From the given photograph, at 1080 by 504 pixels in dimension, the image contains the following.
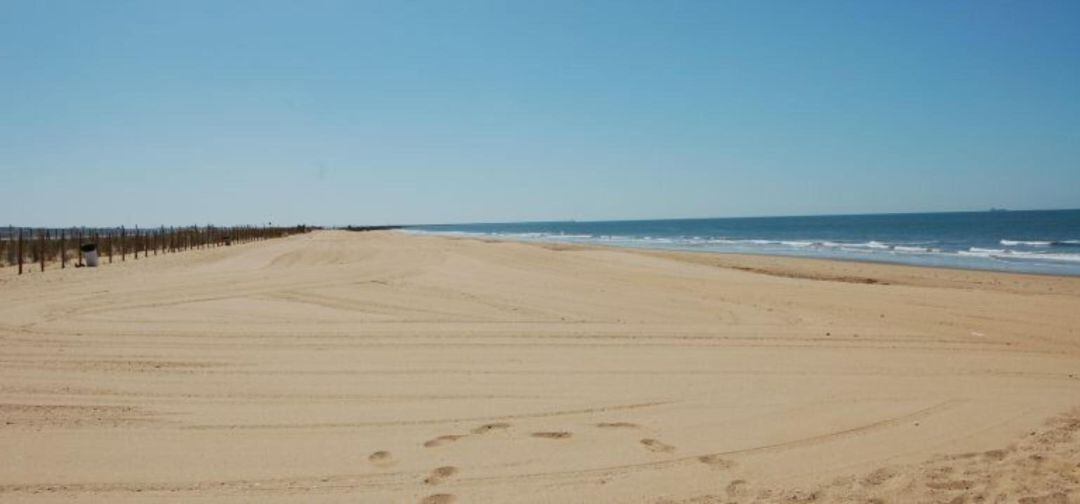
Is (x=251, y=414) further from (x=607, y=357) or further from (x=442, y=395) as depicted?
(x=607, y=357)

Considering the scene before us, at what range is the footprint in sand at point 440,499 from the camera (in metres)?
3.91

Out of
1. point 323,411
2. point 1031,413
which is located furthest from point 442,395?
point 1031,413

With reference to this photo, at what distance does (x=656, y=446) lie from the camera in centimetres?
484

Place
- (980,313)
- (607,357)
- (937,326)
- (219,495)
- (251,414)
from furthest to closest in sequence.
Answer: (980,313), (937,326), (607,357), (251,414), (219,495)

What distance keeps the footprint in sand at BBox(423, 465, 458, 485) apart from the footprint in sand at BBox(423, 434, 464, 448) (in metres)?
0.44

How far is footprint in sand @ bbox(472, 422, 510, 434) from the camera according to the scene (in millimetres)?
5160

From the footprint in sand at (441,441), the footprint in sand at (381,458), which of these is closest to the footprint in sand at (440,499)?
the footprint in sand at (381,458)

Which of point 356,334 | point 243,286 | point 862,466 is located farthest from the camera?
→ point 243,286

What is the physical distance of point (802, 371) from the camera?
735cm

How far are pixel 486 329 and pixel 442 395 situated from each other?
3635mm

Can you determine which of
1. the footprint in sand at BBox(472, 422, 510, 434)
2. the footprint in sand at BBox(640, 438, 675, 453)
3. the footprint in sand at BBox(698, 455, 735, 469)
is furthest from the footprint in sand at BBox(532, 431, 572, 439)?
the footprint in sand at BBox(698, 455, 735, 469)

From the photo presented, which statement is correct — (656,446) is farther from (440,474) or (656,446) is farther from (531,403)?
(440,474)

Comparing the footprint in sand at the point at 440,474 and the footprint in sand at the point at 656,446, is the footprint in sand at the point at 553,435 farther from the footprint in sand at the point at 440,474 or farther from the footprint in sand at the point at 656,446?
the footprint in sand at the point at 440,474

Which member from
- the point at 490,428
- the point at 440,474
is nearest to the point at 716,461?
the point at 490,428
